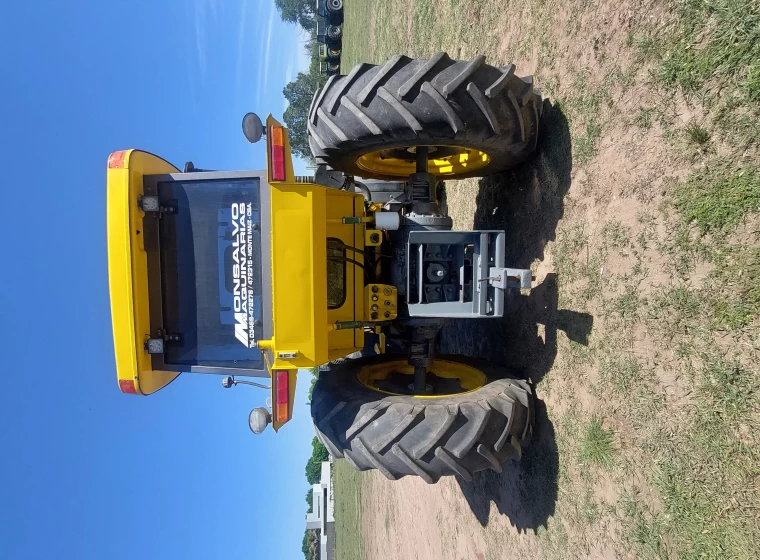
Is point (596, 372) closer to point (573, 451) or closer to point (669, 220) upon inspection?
point (573, 451)

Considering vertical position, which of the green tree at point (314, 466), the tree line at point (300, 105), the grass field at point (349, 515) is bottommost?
the green tree at point (314, 466)

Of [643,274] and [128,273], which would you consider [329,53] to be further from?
[643,274]

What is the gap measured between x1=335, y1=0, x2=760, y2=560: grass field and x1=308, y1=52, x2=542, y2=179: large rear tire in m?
0.44

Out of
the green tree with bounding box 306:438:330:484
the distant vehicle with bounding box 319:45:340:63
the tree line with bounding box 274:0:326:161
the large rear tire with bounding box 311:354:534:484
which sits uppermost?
the distant vehicle with bounding box 319:45:340:63

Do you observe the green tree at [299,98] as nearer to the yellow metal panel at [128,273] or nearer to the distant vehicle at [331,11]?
the distant vehicle at [331,11]

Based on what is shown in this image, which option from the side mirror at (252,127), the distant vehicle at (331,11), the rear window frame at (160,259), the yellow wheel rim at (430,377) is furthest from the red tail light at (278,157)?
the distant vehicle at (331,11)

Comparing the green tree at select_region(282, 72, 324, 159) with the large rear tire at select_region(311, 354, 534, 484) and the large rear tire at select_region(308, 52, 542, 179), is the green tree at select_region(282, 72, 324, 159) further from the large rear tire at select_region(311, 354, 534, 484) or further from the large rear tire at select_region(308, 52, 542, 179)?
the large rear tire at select_region(311, 354, 534, 484)

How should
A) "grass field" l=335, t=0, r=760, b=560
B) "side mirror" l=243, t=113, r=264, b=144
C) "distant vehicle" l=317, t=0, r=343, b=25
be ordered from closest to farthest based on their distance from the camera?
"grass field" l=335, t=0, r=760, b=560
"side mirror" l=243, t=113, r=264, b=144
"distant vehicle" l=317, t=0, r=343, b=25

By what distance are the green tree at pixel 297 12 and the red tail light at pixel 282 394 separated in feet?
158

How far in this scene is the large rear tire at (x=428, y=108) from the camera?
317 centimetres

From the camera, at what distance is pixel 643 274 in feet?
9.41

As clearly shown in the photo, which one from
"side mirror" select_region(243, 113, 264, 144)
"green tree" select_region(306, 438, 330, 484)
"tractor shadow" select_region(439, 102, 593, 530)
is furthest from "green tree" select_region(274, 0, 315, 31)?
"side mirror" select_region(243, 113, 264, 144)

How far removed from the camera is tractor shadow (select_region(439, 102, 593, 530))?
368 cm

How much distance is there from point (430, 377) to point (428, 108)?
98.9 inches
